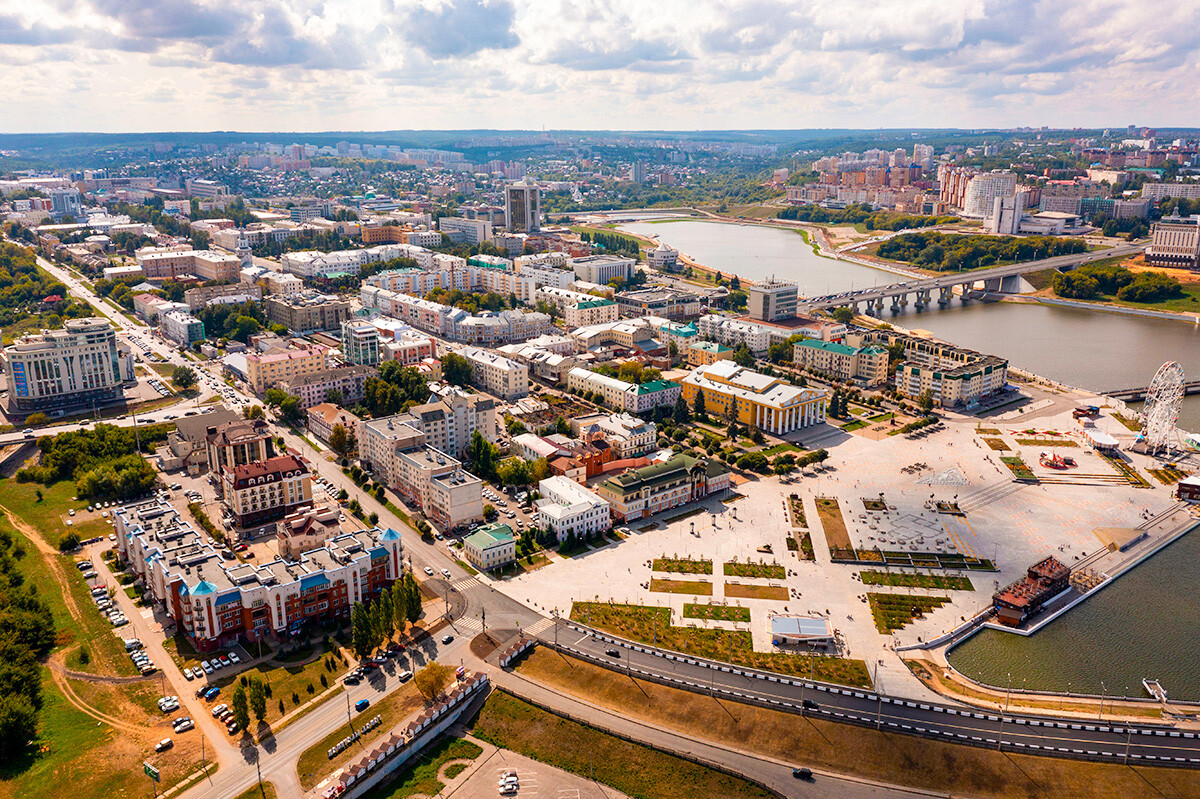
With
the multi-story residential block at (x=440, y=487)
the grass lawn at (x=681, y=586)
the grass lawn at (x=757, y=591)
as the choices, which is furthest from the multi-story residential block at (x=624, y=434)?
the grass lawn at (x=757, y=591)

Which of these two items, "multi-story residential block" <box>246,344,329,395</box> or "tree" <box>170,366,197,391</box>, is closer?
"tree" <box>170,366,197,391</box>

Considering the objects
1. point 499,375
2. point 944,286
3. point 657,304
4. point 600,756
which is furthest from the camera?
point 944,286

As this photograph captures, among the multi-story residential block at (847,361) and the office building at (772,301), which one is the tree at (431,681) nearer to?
the multi-story residential block at (847,361)

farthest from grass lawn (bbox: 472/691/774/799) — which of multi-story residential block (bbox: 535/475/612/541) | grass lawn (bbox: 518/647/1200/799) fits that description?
multi-story residential block (bbox: 535/475/612/541)

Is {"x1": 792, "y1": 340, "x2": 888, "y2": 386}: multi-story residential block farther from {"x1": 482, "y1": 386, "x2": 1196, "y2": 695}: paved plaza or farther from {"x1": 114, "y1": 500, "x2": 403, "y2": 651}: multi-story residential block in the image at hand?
{"x1": 114, "y1": 500, "x2": 403, "y2": 651}: multi-story residential block

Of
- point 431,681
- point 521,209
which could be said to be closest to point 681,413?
point 431,681

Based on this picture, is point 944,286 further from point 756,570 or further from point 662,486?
point 756,570
